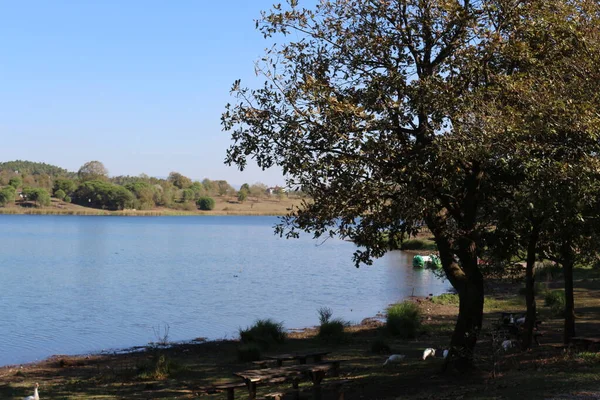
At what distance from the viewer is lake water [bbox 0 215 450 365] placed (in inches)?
991

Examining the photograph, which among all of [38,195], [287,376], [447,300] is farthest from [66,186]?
[287,376]

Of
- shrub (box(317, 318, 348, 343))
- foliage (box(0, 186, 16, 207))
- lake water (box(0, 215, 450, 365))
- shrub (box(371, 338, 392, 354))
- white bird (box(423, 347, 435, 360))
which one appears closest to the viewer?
white bird (box(423, 347, 435, 360))

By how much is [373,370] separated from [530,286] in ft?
11.7

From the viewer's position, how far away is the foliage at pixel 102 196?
183000 mm

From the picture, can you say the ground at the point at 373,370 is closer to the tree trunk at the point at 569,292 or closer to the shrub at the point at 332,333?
the shrub at the point at 332,333

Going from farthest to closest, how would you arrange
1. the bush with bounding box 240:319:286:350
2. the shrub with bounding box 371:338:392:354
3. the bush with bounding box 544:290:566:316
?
the bush with bounding box 544:290:566:316
the bush with bounding box 240:319:286:350
the shrub with bounding box 371:338:392:354

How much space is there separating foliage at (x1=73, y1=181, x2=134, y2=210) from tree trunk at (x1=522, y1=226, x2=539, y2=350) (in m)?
176

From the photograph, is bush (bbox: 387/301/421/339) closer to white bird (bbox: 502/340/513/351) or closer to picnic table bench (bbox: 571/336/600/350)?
white bird (bbox: 502/340/513/351)

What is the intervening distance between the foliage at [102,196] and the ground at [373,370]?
165 metres

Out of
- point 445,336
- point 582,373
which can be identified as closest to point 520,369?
point 582,373

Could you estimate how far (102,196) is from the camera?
186 meters

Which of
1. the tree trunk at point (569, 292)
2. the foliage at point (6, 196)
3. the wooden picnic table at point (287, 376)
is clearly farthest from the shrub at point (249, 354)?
the foliage at point (6, 196)

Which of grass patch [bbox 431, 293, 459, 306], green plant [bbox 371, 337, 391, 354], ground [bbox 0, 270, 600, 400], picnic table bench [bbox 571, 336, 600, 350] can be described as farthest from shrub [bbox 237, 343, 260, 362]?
grass patch [bbox 431, 293, 459, 306]

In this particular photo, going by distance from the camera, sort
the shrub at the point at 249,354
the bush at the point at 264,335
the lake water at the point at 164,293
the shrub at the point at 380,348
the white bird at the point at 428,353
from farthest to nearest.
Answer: the lake water at the point at 164,293, the bush at the point at 264,335, the shrub at the point at 249,354, the shrub at the point at 380,348, the white bird at the point at 428,353
